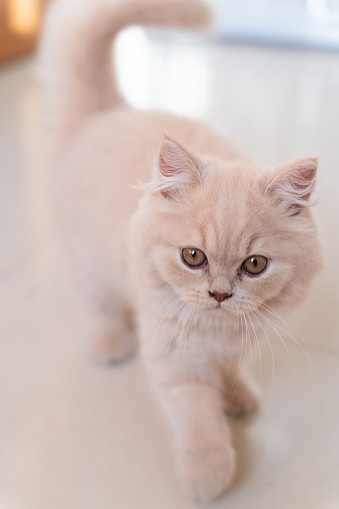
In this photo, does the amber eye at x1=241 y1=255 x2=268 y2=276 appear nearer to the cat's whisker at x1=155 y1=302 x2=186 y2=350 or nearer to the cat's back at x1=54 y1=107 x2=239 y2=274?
the cat's whisker at x1=155 y1=302 x2=186 y2=350

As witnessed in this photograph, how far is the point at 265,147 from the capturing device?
5.14 feet

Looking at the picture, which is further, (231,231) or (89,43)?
(89,43)

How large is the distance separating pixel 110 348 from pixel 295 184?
716 mm

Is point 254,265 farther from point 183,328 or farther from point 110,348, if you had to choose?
point 110,348

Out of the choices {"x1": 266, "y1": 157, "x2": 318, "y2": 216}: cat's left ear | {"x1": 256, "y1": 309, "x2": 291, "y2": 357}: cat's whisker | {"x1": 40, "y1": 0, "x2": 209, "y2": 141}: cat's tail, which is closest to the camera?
{"x1": 266, "y1": 157, "x2": 318, "y2": 216}: cat's left ear

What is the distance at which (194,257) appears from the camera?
896mm

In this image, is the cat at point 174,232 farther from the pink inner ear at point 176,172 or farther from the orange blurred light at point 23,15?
the orange blurred light at point 23,15

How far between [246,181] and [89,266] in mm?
606

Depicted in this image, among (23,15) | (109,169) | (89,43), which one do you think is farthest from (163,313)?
(23,15)

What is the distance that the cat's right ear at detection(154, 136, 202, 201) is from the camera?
0.88 meters

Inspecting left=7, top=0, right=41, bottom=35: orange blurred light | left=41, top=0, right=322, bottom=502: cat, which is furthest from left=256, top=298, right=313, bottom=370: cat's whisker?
left=7, top=0, right=41, bottom=35: orange blurred light

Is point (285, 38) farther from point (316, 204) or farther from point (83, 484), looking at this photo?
point (83, 484)

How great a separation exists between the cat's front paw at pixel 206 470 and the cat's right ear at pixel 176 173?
49 cm

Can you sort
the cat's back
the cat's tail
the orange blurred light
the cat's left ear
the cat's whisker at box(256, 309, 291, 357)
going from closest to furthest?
the cat's left ear
the cat's whisker at box(256, 309, 291, 357)
the cat's back
the cat's tail
the orange blurred light
